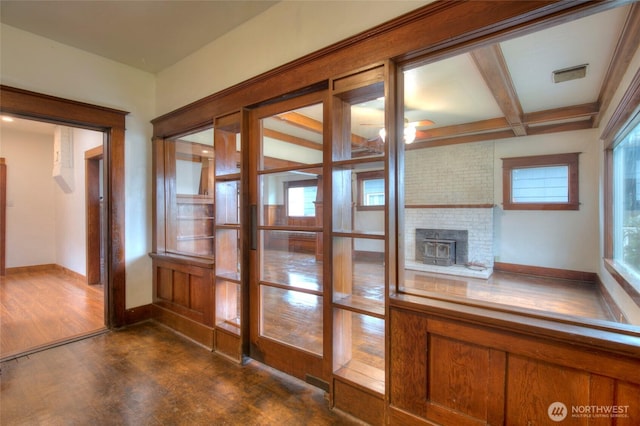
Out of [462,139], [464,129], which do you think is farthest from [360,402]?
[462,139]

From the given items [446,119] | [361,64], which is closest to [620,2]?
[361,64]

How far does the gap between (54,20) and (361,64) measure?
276cm

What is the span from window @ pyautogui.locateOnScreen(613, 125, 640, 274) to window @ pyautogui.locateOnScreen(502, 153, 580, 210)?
66 cm

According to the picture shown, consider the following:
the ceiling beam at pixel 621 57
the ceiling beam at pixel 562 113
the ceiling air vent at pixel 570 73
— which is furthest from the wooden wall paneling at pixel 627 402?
the ceiling beam at pixel 562 113

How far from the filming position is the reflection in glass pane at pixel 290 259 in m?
2.24

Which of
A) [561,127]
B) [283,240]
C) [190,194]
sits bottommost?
[283,240]

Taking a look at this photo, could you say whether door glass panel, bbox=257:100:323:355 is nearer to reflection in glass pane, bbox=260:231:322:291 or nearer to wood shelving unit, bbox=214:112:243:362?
reflection in glass pane, bbox=260:231:322:291

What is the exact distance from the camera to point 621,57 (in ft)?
8.22

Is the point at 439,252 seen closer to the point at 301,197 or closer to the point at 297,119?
the point at 301,197

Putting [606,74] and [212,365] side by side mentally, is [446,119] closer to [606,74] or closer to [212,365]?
[606,74]

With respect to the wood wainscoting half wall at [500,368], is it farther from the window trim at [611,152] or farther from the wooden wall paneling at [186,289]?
the wooden wall paneling at [186,289]

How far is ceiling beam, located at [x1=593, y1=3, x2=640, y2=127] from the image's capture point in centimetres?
205

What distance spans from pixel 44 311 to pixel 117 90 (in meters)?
2.90

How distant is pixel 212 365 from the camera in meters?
2.39
